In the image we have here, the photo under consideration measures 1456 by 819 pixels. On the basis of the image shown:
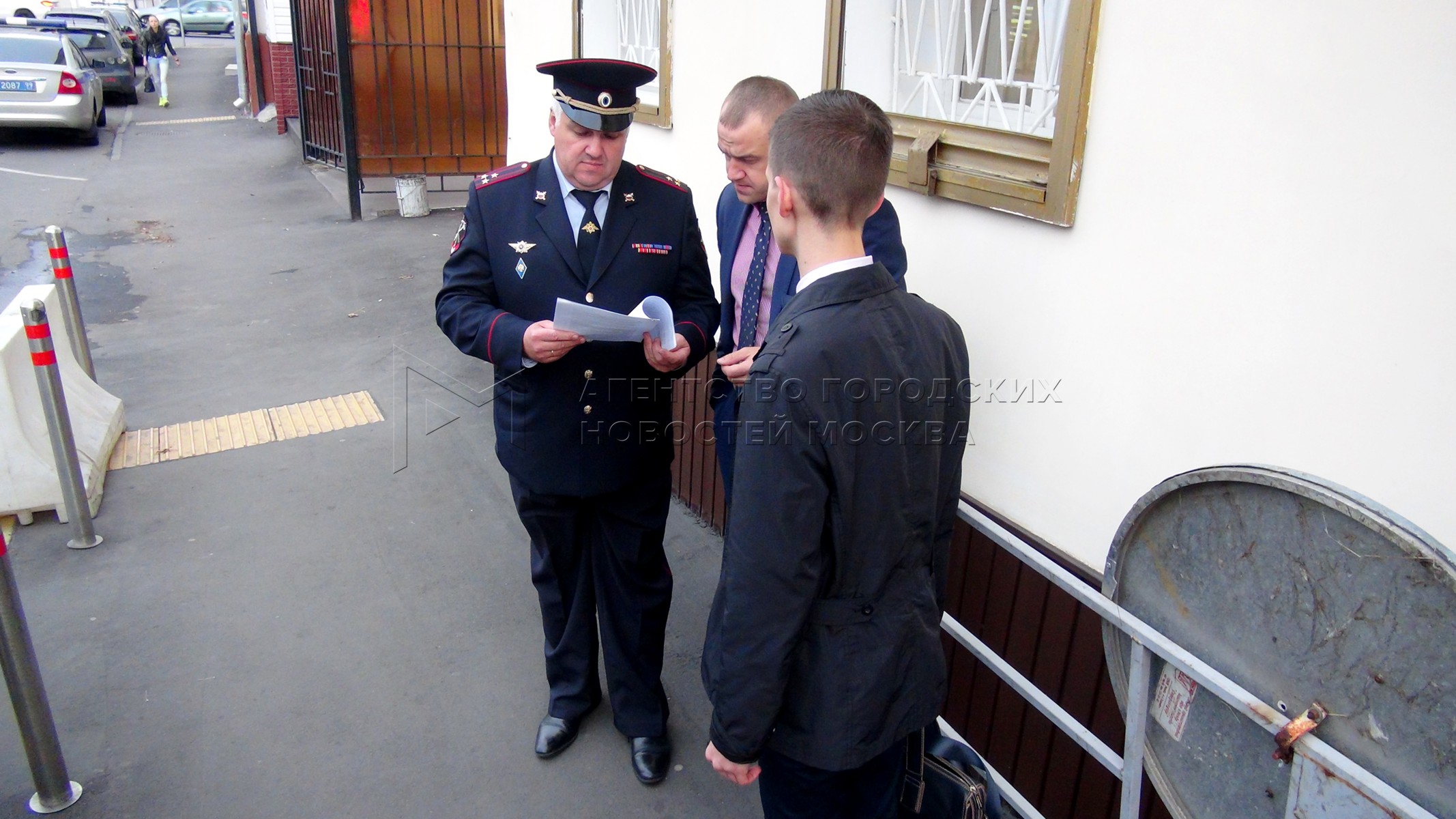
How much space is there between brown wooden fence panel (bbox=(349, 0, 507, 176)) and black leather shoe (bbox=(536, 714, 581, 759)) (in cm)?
832

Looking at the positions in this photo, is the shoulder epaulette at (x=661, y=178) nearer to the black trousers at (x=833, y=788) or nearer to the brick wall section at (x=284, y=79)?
the black trousers at (x=833, y=788)

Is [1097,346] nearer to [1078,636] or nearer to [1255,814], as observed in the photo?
[1078,636]

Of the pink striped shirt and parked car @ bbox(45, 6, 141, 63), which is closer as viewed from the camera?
the pink striped shirt

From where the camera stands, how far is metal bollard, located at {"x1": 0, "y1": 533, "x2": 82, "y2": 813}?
2.46 m

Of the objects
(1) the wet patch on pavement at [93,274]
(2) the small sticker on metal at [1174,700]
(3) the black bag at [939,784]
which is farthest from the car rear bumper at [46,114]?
(2) the small sticker on metal at [1174,700]

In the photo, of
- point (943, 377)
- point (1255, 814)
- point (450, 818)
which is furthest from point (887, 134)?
point (450, 818)

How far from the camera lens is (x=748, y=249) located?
2.71 meters

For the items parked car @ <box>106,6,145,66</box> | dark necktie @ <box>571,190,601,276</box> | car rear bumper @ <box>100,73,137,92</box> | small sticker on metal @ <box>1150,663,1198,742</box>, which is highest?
parked car @ <box>106,6,145,66</box>

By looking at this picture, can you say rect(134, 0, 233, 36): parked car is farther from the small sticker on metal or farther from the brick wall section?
the small sticker on metal

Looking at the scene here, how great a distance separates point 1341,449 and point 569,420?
71.2 inches

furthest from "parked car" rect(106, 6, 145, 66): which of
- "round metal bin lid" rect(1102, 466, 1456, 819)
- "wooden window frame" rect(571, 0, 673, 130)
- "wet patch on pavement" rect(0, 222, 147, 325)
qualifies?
"round metal bin lid" rect(1102, 466, 1456, 819)

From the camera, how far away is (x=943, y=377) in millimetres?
1736

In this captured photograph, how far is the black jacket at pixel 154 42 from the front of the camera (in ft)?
86.2

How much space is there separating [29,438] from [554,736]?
2.99 m
